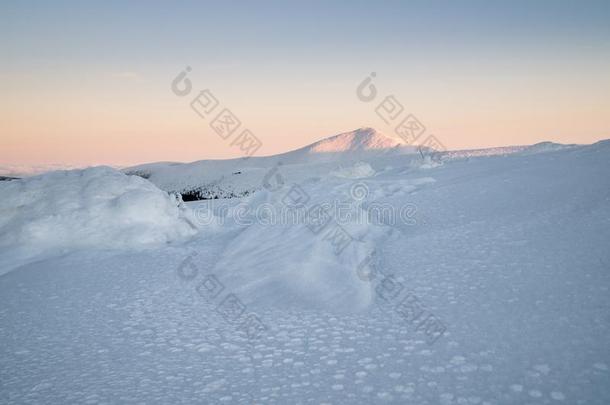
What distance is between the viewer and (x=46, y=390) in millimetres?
2611

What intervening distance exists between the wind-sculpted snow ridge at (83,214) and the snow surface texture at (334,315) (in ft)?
1.38

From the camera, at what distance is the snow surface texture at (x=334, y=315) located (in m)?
2.48

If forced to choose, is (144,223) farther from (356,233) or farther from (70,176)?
(356,233)

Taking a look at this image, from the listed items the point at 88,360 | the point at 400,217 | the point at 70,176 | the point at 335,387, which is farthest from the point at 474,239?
the point at 70,176

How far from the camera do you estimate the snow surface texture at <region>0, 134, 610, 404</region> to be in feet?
8.14

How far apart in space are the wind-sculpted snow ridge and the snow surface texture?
420 mm

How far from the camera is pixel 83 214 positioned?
680 cm

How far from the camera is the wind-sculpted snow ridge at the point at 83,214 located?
6.31 m

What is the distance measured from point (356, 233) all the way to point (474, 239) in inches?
65.9

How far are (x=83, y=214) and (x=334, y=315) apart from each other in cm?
523

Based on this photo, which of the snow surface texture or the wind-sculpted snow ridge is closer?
the snow surface texture

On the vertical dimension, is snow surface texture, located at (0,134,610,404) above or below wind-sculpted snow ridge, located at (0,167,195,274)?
below

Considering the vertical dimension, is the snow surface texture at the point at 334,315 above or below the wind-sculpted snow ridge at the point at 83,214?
below

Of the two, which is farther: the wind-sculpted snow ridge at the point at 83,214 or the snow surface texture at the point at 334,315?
the wind-sculpted snow ridge at the point at 83,214
